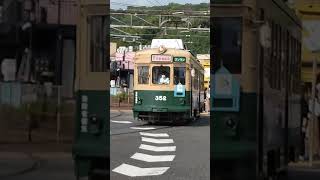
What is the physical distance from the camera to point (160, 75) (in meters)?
4.32

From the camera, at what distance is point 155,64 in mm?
4352

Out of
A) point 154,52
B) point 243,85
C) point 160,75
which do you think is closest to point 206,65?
point 243,85

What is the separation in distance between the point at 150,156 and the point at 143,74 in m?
0.45

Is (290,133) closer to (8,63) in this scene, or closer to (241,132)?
(241,132)

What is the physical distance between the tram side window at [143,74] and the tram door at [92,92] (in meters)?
0.48

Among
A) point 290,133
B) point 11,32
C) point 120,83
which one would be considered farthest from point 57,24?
point 290,133

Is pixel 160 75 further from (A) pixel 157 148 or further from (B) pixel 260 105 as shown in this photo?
(B) pixel 260 105

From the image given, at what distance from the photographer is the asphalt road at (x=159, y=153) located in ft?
12.7

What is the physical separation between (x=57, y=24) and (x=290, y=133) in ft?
3.84

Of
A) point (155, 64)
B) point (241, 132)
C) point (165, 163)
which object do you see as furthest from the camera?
point (155, 64)

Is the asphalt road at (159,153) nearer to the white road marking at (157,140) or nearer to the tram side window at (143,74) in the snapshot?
the white road marking at (157,140)

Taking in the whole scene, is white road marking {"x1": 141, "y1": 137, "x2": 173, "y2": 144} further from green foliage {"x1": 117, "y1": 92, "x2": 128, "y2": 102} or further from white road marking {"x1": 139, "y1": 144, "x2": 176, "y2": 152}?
green foliage {"x1": 117, "y1": 92, "x2": 128, "y2": 102}

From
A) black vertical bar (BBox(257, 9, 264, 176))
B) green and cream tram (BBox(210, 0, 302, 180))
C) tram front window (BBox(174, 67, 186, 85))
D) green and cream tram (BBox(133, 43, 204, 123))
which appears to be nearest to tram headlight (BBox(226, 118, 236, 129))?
green and cream tram (BBox(210, 0, 302, 180))

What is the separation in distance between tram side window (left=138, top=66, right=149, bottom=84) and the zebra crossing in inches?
10.9
